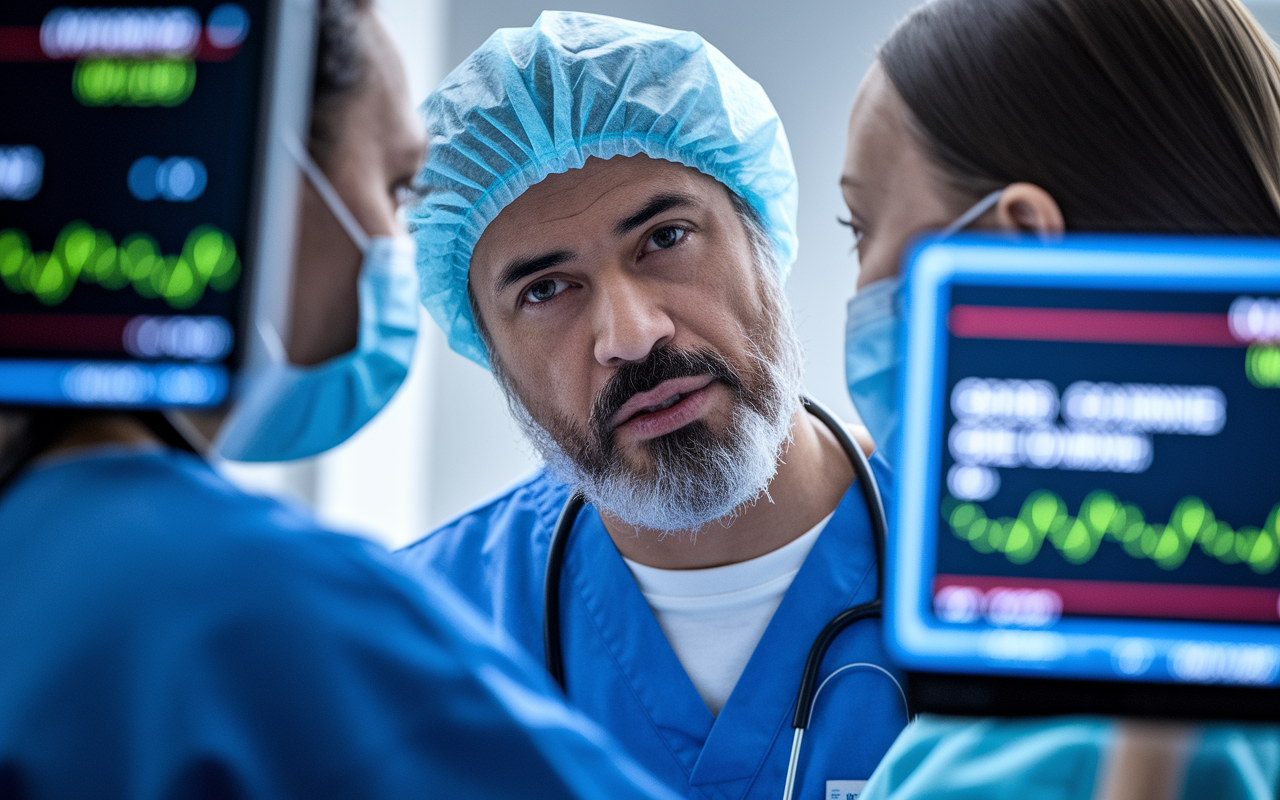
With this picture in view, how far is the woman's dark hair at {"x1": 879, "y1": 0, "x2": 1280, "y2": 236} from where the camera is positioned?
2.40ft

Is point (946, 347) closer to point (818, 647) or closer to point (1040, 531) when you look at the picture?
point (1040, 531)

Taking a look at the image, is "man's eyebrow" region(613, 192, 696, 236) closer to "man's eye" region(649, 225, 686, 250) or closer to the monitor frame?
"man's eye" region(649, 225, 686, 250)

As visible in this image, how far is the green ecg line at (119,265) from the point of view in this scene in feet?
1.84

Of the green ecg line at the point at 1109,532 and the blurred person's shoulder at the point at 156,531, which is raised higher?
the blurred person's shoulder at the point at 156,531

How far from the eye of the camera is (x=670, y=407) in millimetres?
1231

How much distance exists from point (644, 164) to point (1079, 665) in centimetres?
91

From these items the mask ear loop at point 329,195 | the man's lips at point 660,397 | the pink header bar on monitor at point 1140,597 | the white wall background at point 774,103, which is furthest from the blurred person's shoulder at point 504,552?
the pink header bar on monitor at point 1140,597

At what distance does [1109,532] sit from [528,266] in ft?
2.84

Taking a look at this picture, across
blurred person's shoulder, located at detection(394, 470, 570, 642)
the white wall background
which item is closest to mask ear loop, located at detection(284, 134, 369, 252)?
blurred person's shoulder, located at detection(394, 470, 570, 642)

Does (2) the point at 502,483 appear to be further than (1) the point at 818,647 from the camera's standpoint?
Yes

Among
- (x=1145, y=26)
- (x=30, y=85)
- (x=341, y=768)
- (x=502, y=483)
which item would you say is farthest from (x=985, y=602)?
(x=502, y=483)

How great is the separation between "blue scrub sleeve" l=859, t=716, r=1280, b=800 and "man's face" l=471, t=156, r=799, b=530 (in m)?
0.53

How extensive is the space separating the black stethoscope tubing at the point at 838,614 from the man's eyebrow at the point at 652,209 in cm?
38

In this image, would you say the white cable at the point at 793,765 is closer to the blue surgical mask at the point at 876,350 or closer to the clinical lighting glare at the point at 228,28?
the blue surgical mask at the point at 876,350
